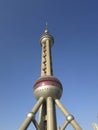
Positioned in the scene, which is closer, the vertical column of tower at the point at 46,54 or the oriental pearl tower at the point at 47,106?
the oriental pearl tower at the point at 47,106

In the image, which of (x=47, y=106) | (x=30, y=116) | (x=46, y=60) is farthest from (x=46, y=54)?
(x=30, y=116)

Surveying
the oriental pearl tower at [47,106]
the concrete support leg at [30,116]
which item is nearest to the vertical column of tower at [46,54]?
the oriental pearl tower at [47,106]

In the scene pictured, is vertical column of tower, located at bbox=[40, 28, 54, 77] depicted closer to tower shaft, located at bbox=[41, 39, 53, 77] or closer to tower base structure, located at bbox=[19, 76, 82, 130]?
tower shaft, located at bbox=[41, 39, 53, 77]

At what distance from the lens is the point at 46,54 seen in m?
58.4

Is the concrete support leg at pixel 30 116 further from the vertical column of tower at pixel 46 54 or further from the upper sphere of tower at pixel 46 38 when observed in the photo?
the upper sphere of tower at pixel 46 38

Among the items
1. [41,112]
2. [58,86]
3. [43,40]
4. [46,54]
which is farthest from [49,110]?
[43,40]

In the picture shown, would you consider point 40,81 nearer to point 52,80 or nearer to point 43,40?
point 52,80

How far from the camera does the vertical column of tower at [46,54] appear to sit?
54.4 m

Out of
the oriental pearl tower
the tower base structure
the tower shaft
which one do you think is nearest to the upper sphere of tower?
the tower shaft

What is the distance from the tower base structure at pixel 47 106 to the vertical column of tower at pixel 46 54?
5591 mm

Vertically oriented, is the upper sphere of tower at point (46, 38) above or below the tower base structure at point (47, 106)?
above

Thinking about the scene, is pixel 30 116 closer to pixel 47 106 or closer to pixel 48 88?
pixel 47 106

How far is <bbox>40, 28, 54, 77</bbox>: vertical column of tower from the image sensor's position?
54.4 m

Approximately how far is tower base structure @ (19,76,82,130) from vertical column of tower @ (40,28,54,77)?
5.59m
